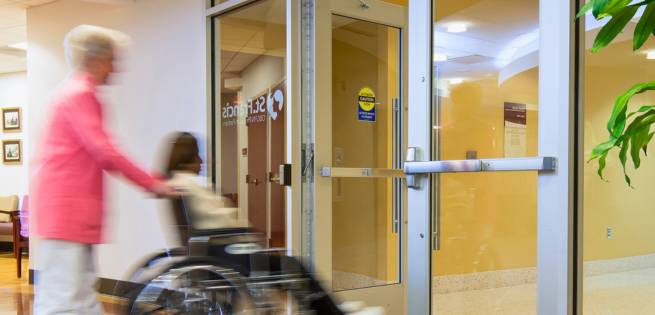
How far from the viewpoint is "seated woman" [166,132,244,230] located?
8.44 ft

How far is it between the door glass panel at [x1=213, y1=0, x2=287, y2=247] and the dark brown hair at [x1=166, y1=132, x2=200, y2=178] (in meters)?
1.82

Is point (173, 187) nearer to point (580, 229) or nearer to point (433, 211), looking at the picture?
point (433, 211)

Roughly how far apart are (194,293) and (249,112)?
8.34ft

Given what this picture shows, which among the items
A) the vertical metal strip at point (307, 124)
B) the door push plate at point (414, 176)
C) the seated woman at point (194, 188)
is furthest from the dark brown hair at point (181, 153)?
the vertical metal strip at point (307, 124)

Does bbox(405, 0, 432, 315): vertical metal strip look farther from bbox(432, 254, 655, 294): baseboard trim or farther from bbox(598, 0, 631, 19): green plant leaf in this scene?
bbox(598, 0, 631, 19): green plant leaf

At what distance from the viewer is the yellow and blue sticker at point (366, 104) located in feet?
14.3

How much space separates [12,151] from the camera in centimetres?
996

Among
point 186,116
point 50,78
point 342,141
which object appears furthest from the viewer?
point 50,78

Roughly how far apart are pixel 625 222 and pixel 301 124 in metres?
1.93

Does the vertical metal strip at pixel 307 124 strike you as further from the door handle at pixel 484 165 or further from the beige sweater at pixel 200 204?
the beige sweater at pixel 200 204

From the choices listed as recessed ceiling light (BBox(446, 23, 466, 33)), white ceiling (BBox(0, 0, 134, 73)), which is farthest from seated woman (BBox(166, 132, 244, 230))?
white ceiling (BBox(0, 0, 134, 73))

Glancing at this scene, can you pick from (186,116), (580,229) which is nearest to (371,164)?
(186,116)

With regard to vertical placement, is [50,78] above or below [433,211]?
above

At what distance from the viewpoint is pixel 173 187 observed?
258cm
